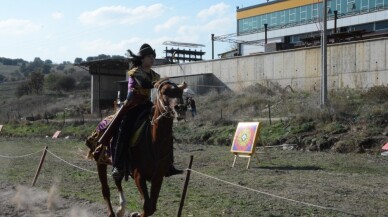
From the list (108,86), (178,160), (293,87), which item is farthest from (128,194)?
(108,86)

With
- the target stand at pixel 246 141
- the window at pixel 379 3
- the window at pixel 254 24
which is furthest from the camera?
the window at pixel 254 24

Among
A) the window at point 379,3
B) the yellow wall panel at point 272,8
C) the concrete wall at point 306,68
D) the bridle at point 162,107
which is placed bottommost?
the bridle at point 162,107

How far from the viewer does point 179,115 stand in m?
7.10

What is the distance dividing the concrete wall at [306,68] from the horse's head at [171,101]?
89.1ft

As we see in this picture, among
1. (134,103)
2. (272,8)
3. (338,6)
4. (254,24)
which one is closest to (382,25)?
(338,6)

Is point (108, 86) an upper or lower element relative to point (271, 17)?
lower

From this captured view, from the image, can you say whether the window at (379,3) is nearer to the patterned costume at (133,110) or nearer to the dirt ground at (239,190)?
the dirt ground at (239,190)

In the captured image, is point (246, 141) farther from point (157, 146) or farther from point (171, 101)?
point (171, 101)

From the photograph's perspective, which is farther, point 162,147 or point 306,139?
point 306,139

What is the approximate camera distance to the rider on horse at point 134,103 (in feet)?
26.1

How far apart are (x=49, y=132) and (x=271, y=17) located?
43.7m

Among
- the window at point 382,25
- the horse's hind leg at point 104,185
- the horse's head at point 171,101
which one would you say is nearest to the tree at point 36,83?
the window at point 382,25

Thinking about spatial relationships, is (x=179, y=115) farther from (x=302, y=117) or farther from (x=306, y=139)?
(x=302, y=117)

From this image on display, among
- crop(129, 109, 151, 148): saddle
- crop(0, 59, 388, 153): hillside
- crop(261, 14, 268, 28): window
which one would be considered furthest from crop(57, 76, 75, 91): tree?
crop(129, 109, 151, 148): saddle
